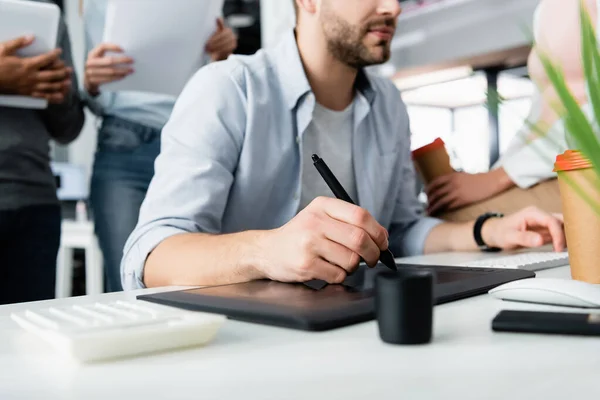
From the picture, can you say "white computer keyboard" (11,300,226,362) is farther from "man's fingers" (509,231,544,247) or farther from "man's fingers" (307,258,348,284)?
"man's fingers" (509,231,544,247)

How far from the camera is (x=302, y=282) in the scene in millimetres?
750

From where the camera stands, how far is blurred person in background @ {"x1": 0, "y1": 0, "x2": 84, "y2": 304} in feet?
4.24

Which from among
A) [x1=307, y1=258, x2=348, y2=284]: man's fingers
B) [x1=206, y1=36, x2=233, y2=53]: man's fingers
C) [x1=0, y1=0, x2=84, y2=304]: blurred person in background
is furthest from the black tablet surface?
[x1=206, y1=36, x2=233, y2=53]: man's fingers

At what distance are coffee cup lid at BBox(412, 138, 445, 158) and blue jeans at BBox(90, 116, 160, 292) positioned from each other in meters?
0.62

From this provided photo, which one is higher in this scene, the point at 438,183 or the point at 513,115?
the point at 513,115

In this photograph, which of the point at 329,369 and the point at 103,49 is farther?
the point at 103,49

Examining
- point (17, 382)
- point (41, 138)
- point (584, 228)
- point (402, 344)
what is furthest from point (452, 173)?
point (17, 382)

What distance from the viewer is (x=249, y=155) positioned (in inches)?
44.4

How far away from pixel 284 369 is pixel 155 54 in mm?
1195

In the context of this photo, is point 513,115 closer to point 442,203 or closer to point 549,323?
point 549,323

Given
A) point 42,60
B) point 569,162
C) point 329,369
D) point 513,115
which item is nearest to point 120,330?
point 329,369

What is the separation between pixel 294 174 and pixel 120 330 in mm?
784

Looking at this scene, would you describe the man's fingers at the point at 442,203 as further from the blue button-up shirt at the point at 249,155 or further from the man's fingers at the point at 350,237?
the man's fingers at the point at 350,237

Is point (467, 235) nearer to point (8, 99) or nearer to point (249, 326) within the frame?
point (249, 326)
